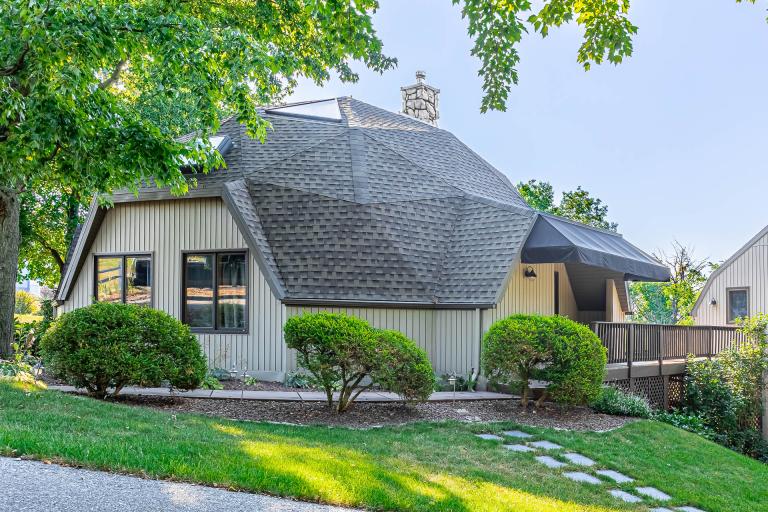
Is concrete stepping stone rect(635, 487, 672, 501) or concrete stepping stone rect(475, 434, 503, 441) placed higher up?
concrete stepping stone rect(475, 434, 503, 441)

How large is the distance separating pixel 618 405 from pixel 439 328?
3482 mm

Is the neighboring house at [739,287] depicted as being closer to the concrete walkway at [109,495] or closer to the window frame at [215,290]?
the window frame at [215,290]

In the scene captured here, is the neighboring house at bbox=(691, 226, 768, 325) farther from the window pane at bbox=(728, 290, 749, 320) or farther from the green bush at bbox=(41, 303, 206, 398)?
the green bush at bbox=(41, 303, 206, 398)

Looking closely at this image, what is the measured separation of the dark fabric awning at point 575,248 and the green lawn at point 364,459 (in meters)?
3.68

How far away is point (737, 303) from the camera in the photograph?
909 inches

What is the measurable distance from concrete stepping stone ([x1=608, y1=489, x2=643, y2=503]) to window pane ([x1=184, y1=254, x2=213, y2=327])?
7.91 m

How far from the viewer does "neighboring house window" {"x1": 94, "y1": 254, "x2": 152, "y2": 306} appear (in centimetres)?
1278

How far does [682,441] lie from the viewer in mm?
9742

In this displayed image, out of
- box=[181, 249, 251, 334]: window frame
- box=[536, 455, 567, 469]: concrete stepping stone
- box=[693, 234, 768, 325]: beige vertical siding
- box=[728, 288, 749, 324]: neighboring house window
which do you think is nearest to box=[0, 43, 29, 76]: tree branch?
box=[181, 249, 251, 334]: window frame

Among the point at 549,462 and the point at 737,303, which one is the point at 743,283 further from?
the point at 549,462

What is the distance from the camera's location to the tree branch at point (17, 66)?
844cm

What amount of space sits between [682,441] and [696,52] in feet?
39.6

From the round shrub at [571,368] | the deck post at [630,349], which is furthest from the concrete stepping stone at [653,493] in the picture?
the deck post at [630,349]

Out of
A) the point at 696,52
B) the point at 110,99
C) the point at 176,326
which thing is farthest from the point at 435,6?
the point at 696,52
